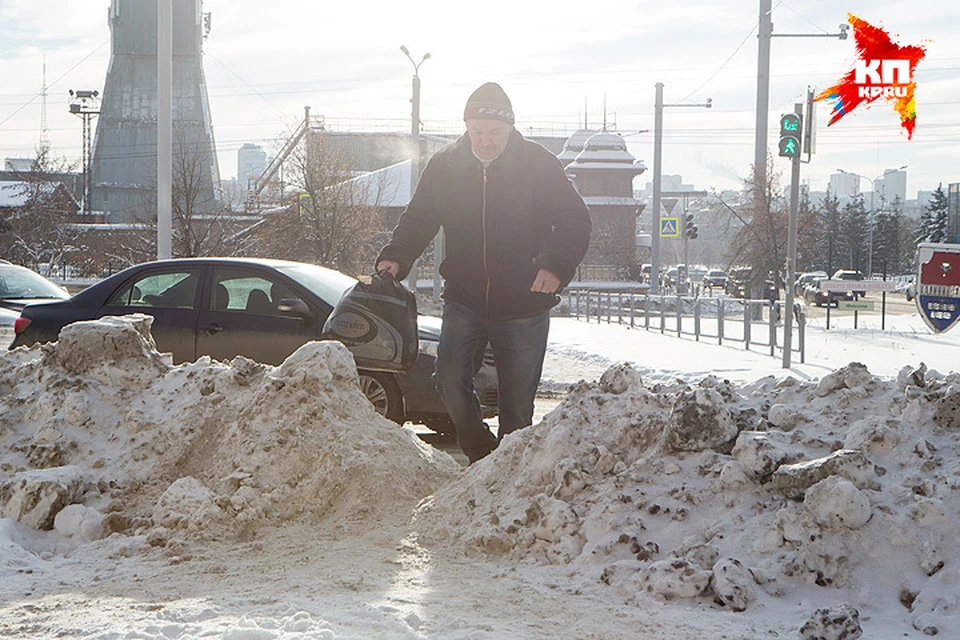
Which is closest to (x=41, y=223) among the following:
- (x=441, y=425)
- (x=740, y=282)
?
(x=740, y=282)

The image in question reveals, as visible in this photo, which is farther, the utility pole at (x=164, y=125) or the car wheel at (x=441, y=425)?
the utility pole at (x=164, y=125)

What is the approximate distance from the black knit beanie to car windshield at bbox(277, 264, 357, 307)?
3.57m

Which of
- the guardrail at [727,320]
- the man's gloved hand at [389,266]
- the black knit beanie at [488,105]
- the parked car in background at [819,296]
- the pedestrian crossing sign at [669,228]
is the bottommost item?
the parked car in background at [819,296]

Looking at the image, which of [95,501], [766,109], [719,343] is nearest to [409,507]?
[95,501]

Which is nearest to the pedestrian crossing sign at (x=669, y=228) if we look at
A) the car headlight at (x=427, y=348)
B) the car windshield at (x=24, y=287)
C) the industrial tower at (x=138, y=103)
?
the car windshield at (x=24, y=287)

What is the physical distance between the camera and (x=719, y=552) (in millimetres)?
3602

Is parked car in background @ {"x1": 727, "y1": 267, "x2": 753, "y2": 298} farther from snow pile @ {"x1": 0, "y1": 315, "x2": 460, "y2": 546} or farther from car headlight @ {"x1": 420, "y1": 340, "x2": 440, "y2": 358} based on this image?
snow pile @ {"x1": 0, "y1": 315, "x2": 460, "y2": 546}

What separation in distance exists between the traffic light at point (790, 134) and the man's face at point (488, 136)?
918 cm

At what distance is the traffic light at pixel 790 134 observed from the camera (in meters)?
13.2

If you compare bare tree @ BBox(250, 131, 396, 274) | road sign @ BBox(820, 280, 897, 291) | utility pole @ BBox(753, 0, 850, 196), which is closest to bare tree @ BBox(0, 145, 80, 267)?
bare tree @ BBox(250, 131, 396, 274)

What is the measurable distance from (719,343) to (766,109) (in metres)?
10.6

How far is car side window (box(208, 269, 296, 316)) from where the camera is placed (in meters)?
8.27

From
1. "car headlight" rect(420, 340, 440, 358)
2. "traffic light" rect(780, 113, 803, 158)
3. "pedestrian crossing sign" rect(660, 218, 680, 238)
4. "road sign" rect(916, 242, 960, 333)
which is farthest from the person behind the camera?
"pedestrian crossing sign" rect(660, 218, 680, 238)

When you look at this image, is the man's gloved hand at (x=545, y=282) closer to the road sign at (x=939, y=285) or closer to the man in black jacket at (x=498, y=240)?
the man in black jacket at (x=498, y=240)
